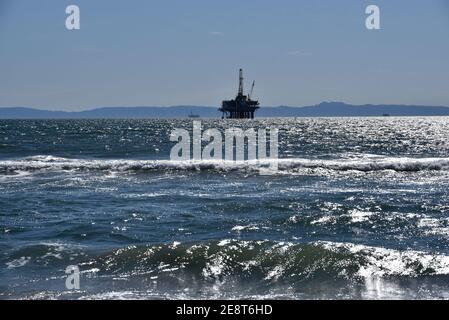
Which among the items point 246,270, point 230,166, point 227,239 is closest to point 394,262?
point 246,270

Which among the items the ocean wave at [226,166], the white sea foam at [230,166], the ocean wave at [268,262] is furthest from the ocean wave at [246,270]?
the white sea foam at [230,166]

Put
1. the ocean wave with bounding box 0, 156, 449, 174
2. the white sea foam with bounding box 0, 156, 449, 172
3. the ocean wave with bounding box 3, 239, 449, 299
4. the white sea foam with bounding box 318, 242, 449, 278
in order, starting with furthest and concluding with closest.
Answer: the white sea foam with bounding box 0, 156, 449, 172 → the ocean wave with bounding box 0, 156, 449, 174 → the white sea foam with bounding box 318, 242, 449, 278 → the ocean wave with bounding box 3, 239, 449, 299

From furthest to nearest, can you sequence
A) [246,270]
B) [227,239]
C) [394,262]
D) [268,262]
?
1. [227,239]
2. [268,262]
3. [394,262]
4. [246,270]

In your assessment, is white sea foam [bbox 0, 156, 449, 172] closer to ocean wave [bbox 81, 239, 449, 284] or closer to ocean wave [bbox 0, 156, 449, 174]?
ocean wave [bbox 0, 156, 449, 174]

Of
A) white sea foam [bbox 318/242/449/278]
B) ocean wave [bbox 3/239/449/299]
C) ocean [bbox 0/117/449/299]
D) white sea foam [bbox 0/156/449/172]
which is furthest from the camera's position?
white sea foam [bbox 0/156/449/172]

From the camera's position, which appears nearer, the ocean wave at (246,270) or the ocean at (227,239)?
the ocean wave at (246,270)

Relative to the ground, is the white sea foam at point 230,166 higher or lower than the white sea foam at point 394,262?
higher

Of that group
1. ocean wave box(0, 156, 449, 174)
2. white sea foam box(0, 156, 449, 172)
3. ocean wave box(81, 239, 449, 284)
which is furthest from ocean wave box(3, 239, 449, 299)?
white sea foam box(0, 156, 449, 172)

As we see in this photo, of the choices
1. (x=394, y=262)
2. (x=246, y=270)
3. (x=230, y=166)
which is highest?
(x=230, y=166)

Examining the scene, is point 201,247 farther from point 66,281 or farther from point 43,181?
point 43,181

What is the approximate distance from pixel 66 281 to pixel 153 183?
17243 mm

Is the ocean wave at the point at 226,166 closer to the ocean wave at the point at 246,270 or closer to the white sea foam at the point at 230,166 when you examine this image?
the white sea foam at the point at 230,166

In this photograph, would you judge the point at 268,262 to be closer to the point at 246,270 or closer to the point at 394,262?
the point at 246,270
